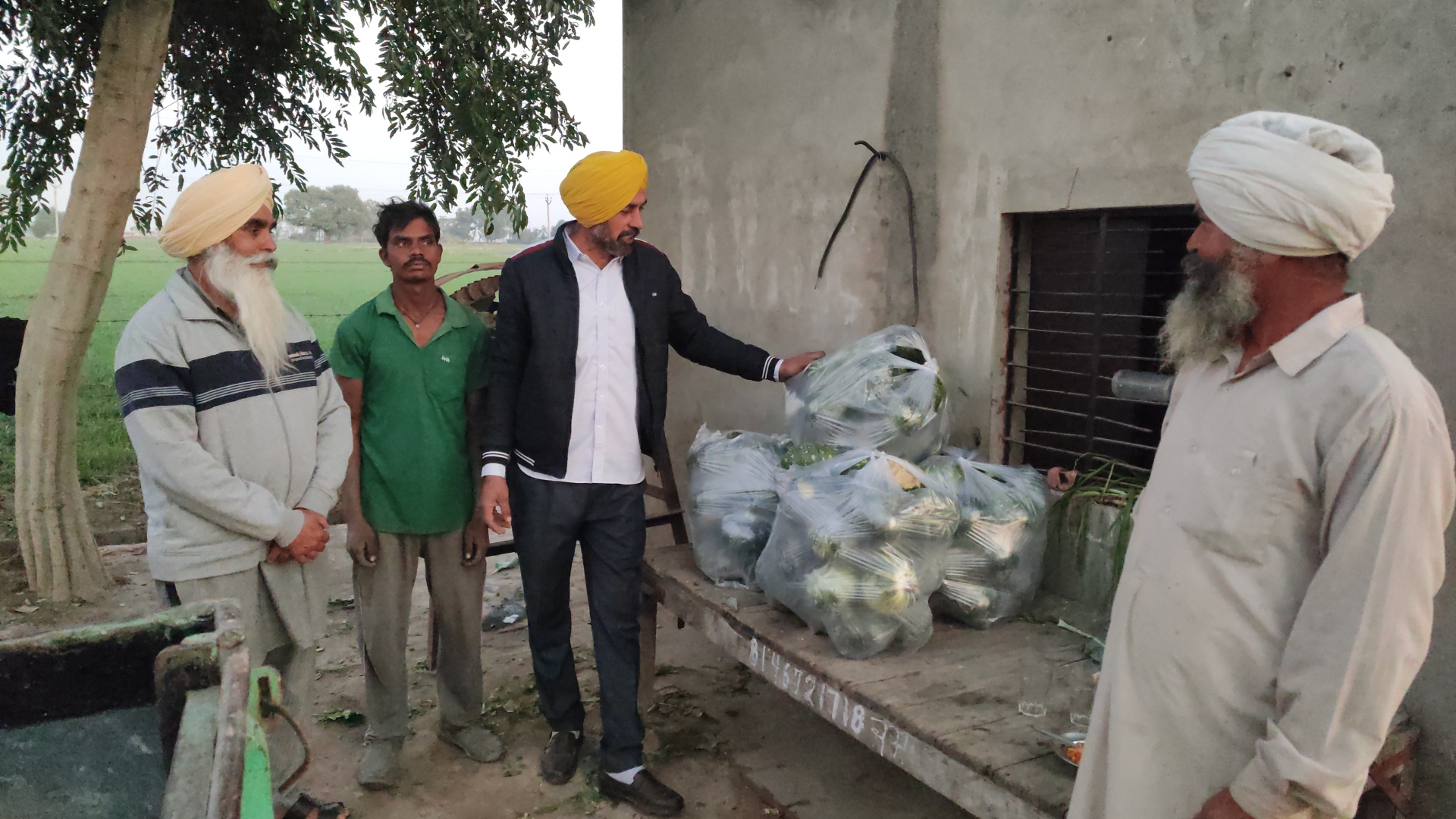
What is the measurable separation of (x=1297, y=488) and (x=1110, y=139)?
192 cm

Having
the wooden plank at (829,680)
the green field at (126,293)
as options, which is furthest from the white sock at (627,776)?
the green field at (126,293)

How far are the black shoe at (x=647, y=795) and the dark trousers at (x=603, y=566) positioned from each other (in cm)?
6

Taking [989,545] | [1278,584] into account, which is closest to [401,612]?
[989,545]

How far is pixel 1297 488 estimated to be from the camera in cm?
156

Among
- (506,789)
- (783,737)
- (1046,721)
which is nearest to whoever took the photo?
(1046,721)

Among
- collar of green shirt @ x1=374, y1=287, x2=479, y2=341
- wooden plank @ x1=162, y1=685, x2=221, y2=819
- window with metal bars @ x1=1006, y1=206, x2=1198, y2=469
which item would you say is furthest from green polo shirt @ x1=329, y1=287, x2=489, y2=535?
window with metal bars @ x1=1006, y1=206, x2=1198, y2=469

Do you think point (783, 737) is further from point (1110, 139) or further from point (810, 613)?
point (1110, 139)

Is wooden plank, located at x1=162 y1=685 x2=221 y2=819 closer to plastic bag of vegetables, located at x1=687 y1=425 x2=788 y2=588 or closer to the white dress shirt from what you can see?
the white dress shirt

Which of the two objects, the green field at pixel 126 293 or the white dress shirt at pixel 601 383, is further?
the green field at pixel 126 293

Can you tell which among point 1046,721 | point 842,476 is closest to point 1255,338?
point 1046,721

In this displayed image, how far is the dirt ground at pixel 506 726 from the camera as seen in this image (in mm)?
3551

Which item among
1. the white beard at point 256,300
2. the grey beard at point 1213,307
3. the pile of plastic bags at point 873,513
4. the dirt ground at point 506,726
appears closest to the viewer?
the grey beard at point 1213,307

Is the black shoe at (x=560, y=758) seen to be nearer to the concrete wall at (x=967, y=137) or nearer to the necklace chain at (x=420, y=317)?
the necklace chain at (x=420, y=317)

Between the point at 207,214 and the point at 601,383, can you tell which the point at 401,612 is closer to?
the point at 601,383
